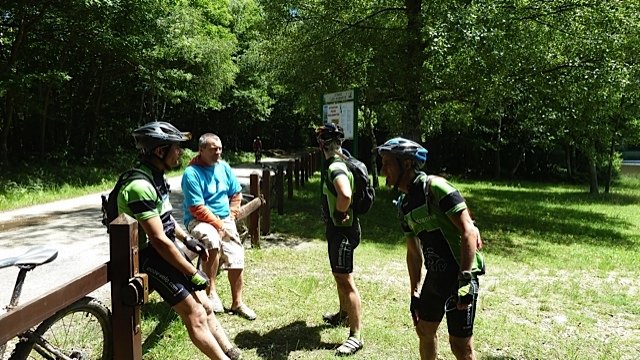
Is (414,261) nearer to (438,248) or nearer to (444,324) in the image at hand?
(438,248)

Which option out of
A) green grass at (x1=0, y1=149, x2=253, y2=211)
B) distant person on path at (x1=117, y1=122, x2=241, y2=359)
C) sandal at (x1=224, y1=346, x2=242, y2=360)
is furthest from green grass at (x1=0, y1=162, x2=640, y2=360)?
distant person on path at (x1=117, y1=122, x2=241, y2=359)

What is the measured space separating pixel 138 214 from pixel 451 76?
9321 millimetres

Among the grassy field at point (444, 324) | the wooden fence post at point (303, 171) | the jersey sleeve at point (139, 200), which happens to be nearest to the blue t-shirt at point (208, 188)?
the grassy field at point (444, 324)

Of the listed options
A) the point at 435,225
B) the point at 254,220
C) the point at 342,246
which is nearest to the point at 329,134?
the point at 342,246

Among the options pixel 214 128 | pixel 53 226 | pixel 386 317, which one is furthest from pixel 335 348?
pixel 214 128

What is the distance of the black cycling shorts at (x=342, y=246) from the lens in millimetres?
4262

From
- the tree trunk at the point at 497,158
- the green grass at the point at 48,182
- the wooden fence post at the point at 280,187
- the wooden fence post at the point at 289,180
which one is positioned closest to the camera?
the wooden fence post at the point at 280,187

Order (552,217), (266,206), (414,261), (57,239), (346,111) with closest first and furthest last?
1. (414,261)
2. (57,239)
3. (346,111)
4. (266,206)
5. (552,217)

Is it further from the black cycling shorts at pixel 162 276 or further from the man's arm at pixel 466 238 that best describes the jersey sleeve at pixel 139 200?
the man's arm at pixel 466 238

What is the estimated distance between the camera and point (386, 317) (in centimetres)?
525

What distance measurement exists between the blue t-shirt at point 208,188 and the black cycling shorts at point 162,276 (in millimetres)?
1455

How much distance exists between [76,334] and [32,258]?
3.77ft

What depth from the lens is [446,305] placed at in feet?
9.86

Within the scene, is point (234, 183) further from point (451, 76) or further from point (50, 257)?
point (451, 76)
